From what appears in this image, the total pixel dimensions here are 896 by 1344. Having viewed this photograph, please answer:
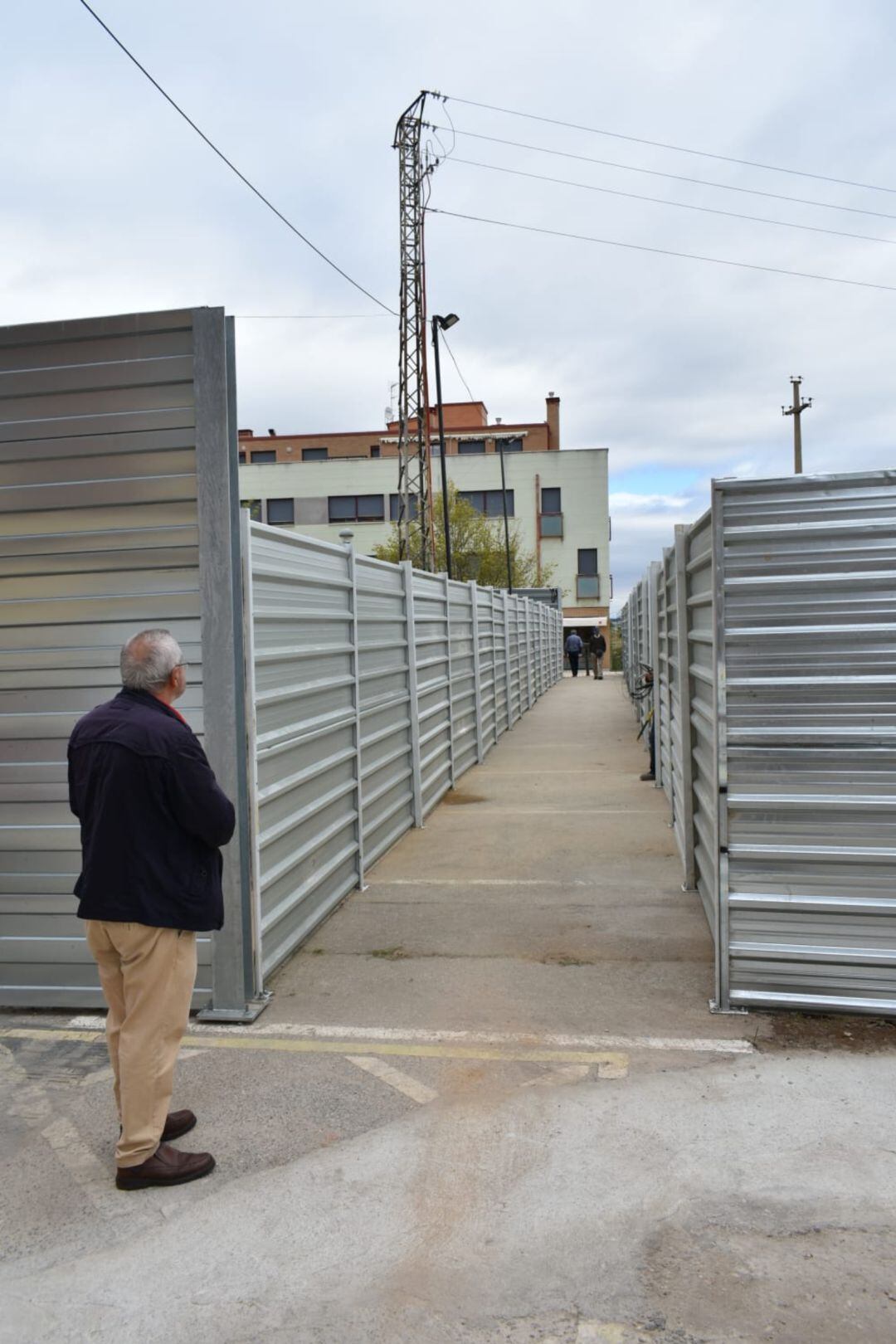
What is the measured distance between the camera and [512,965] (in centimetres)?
532

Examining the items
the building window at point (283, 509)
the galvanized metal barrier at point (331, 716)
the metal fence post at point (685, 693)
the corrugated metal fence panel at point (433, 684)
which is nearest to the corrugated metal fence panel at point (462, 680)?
the galvanized metal barrier at point (331, 716)

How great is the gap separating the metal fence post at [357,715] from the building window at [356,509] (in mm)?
43720

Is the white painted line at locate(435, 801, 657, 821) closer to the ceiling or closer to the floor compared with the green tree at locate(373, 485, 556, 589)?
closer to the floor

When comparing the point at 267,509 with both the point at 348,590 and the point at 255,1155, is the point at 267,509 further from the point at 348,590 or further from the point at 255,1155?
the point at 255,1155

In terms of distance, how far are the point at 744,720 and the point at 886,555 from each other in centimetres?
90

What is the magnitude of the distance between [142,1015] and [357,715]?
377 cm

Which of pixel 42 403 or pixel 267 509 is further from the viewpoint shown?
pixel 267 509

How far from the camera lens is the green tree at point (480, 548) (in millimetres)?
38938

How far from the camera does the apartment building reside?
48.5 metres

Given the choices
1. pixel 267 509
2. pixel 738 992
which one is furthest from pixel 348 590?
pixel 267 509

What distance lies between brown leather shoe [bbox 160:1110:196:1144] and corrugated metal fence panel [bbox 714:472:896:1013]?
2383 millimetres

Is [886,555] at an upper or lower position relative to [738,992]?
upper

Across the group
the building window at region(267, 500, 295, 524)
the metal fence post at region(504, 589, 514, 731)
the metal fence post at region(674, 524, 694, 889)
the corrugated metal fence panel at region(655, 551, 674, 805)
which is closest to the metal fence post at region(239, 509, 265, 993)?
the metal fence post at region(674, 524, 694, 889)

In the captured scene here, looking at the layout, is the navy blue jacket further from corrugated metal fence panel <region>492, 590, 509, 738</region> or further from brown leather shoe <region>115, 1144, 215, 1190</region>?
corrugated metal fence panel <region>492, 590, 509, 738</region>
